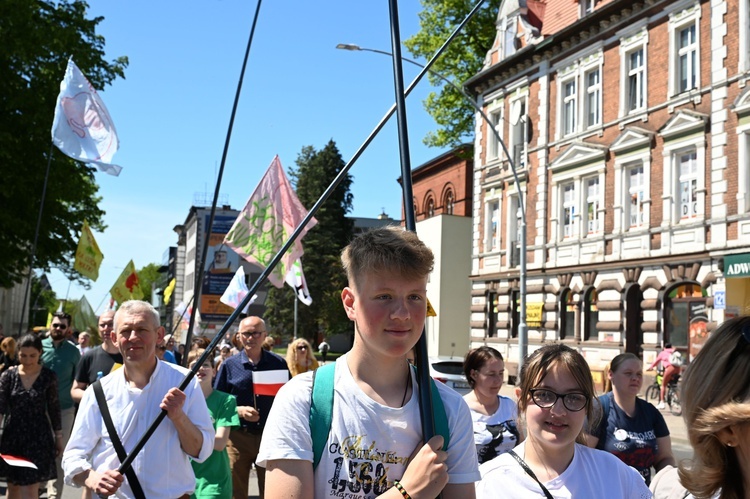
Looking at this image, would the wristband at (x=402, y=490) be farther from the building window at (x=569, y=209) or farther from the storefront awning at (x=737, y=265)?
the building window at (x=569, y=209)

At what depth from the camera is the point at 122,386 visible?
479cm

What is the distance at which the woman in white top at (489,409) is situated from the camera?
19.2 feet

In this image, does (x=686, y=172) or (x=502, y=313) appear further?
(x=502, y=313)

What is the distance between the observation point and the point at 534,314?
32.3 meters

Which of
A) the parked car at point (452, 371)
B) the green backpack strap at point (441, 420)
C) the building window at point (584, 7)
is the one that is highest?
the building window at point (584, 7)

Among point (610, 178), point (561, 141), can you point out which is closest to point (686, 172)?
point (610, 178)

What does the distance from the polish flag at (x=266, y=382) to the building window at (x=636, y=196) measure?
20.7 m

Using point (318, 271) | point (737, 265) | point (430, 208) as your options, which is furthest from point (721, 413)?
point (318, 271)

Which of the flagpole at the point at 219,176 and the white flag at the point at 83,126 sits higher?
the white flag at the point at 83,126

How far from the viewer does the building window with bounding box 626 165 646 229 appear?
26859 millimetres

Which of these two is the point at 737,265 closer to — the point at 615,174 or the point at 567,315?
the point at 615,174

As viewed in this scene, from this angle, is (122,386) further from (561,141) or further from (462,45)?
(462,45)

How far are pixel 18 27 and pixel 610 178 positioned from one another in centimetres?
1843

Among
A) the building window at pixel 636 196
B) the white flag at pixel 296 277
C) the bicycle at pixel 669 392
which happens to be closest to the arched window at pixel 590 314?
the building window at pixel 636 196
